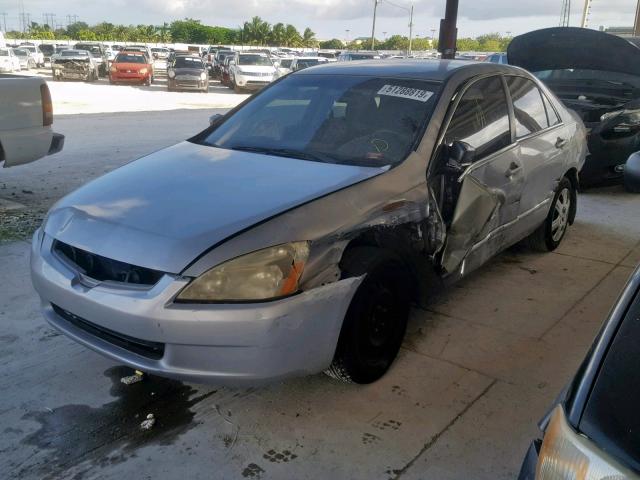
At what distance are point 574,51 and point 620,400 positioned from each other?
6.91 metres

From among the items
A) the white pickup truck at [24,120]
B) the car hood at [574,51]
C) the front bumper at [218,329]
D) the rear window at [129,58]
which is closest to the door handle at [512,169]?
the front bumper at [218,329]

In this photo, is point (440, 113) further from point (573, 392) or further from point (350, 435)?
point (573, 392)

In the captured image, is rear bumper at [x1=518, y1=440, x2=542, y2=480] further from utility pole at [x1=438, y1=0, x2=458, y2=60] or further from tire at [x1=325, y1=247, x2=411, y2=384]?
utility pole at [x1=438, y1=0, x2=458, y2=60]

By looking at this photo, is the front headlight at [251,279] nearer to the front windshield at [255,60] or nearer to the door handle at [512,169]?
the door handle at [512,169]

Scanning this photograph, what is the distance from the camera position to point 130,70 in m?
26.8

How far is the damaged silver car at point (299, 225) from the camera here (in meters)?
2.54

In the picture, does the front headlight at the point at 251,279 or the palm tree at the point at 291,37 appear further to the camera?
the palm tree at the point at 291,37

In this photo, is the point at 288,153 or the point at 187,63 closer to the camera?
the point at 288,153

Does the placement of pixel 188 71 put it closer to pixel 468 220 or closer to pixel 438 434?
pixel 468 220

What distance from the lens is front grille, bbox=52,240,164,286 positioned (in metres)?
2.61

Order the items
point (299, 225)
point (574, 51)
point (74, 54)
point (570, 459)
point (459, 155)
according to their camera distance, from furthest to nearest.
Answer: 1. point (74, 54)
2. point (574, 51)
3. point (459, 155)
4. point (299, 225)
5. point (570, 459)

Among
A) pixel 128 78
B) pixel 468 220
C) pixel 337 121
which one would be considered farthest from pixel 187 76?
pixel 468 220

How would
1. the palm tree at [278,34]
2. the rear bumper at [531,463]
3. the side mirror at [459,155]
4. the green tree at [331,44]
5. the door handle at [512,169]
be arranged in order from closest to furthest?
1. the rear bumper at [531,463]
2. the side mirror at [459,155]
3. the door handle at [512,169]
4. the palm tree at [278,34]
5. the green tree at [331,44]

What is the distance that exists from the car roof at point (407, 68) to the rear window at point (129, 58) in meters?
25.0
